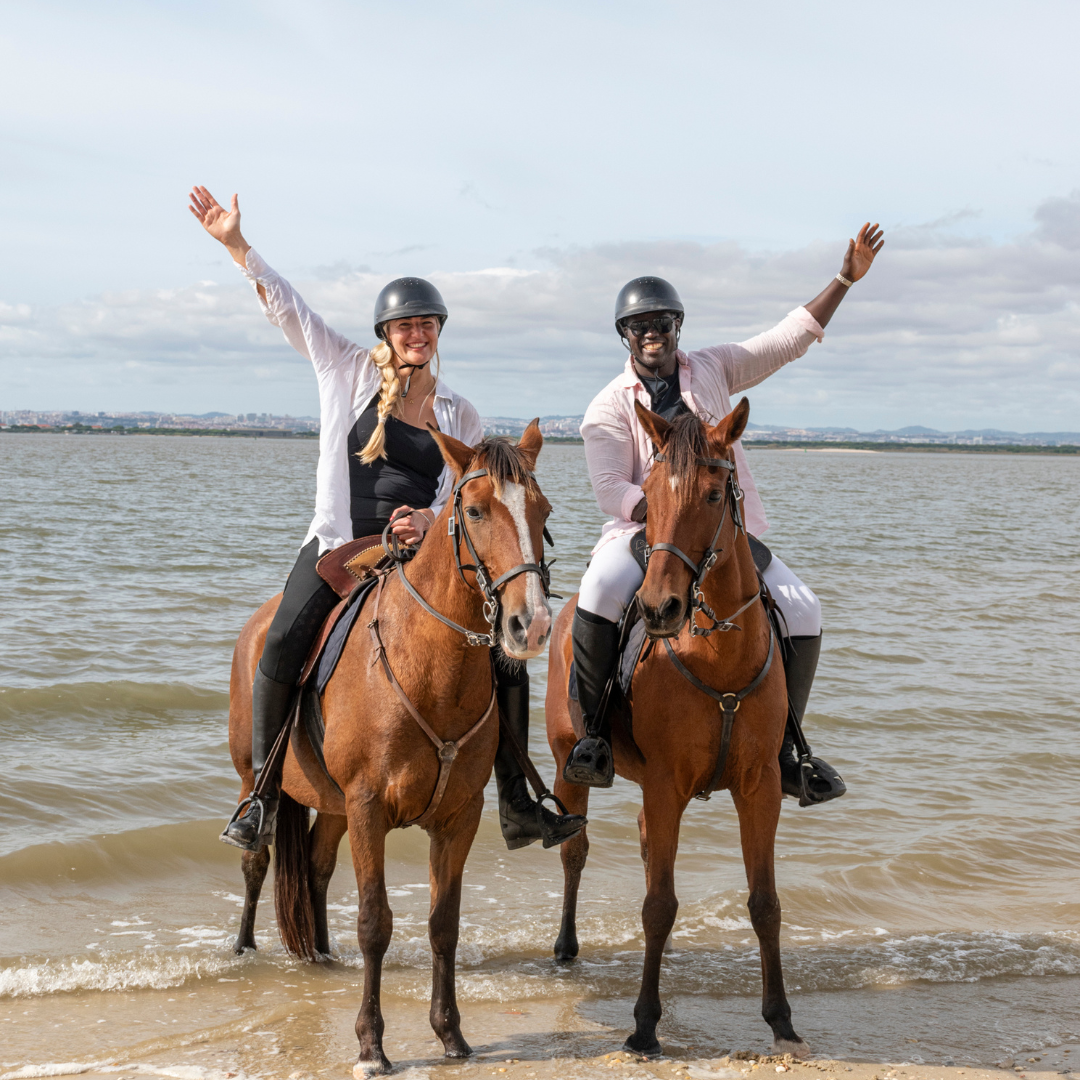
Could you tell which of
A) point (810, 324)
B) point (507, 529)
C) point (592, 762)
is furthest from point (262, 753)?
point (810, 324)

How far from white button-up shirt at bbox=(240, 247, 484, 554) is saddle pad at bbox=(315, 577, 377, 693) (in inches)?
12.5

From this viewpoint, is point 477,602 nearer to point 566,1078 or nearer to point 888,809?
point 566,1078

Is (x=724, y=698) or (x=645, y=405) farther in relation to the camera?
(x=645, y=405)

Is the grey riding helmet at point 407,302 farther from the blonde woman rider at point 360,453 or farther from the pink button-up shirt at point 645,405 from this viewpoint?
the pink button-up shirt at point 645,405

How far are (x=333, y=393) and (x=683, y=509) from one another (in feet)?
6.62

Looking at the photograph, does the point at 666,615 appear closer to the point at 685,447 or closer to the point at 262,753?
the point at 685,447

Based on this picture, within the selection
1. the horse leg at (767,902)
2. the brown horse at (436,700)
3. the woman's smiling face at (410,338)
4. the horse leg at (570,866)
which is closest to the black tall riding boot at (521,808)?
the brown horse at (436,700)

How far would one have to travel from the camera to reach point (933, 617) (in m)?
17.5

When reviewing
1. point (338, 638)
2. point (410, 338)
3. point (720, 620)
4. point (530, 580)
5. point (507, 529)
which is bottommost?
point (338, 638)

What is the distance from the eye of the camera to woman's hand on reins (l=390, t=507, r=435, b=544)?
504 cm

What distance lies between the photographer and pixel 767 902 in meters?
4.86

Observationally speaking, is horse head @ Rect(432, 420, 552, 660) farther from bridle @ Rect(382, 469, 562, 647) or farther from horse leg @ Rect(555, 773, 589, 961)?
horse leg @ Rect(555, 773, 589, 961)

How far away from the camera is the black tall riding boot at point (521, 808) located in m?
5.26

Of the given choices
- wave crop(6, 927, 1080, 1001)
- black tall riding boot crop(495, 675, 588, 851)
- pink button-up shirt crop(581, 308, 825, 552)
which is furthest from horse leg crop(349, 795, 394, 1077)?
pink button-up shirt crop(581, 308, 825, 552)
